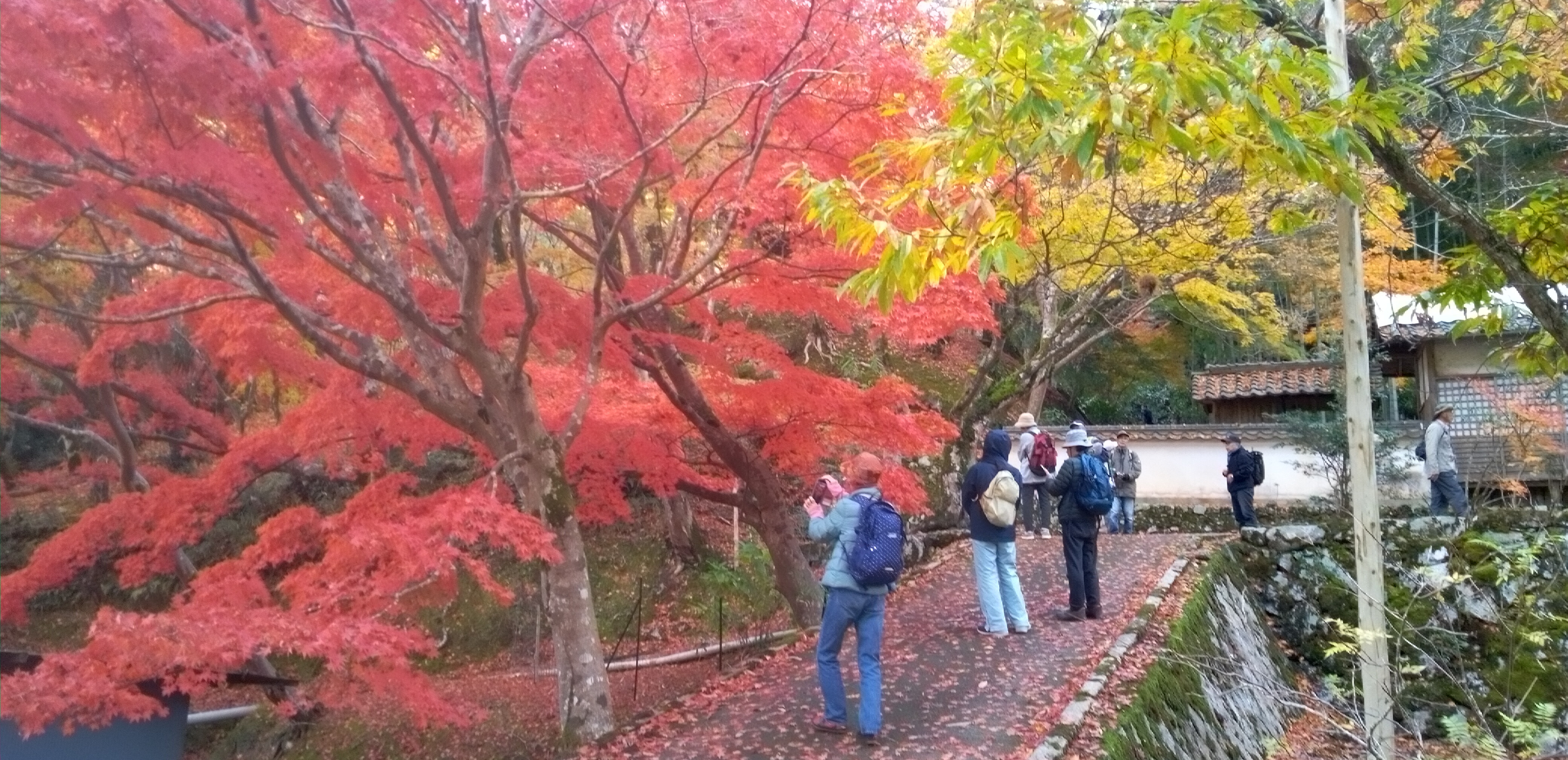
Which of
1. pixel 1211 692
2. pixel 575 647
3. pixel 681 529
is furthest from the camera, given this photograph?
pixel 681 529

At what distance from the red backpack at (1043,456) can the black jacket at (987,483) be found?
380cm

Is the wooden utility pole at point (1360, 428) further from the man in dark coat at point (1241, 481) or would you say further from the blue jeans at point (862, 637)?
the man in dark coat at point (1241, 481)

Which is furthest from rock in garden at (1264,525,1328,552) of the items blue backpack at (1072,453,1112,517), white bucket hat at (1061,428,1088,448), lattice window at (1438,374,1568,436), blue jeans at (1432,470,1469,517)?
blue backpack at (1072,453,1112,517)

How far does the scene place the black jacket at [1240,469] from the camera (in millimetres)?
13242

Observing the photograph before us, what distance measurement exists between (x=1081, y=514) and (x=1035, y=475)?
159 inches

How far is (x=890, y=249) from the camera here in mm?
3664

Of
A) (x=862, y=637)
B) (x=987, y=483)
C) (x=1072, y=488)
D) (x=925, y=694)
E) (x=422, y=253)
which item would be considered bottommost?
(x=925, y=694)

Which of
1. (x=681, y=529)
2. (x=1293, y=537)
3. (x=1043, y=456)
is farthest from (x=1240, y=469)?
(x=681, y=529)

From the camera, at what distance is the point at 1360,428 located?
5.23 metres

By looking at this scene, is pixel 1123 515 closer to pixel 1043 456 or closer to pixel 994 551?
pixel 1043 456

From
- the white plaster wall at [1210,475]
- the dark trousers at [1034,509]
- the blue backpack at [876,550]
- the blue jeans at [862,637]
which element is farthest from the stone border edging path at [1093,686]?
the white plaster wall at [1210,475]

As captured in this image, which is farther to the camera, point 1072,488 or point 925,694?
point 1072,488

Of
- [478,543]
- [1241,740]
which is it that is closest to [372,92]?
[1241,740]

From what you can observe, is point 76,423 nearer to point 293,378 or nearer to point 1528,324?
point 293,378
